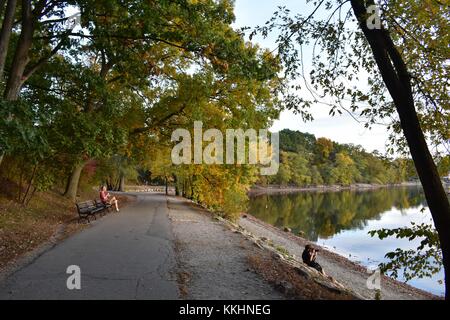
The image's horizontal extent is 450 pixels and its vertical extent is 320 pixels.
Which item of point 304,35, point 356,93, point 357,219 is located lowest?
point 357,219

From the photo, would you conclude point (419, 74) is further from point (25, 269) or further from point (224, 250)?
point (25, 269)

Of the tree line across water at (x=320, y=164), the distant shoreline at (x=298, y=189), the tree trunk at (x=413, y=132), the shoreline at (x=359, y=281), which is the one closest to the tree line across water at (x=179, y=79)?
the tree trunk at (x=413, y=132)

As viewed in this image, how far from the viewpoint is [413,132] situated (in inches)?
234

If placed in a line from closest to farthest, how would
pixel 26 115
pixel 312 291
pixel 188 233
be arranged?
1. pixel 312 291
2. pixel 26 115
3. pixel 188 233

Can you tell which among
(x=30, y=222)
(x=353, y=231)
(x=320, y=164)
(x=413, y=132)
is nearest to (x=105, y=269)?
(x=413, y=132)

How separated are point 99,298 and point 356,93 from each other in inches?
239

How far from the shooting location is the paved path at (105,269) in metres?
6.33

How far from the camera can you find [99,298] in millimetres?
6062

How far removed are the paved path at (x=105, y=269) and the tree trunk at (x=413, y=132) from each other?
4.18 m

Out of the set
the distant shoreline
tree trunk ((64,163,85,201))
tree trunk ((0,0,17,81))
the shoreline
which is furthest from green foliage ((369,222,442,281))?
the distant shoreline

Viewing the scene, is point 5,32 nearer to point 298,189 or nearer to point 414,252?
point 414,252

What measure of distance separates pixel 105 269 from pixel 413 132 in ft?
20.3

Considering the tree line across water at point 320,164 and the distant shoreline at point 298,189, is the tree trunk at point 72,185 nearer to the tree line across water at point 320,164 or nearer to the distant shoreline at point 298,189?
the distant shoreline at point 298,189
